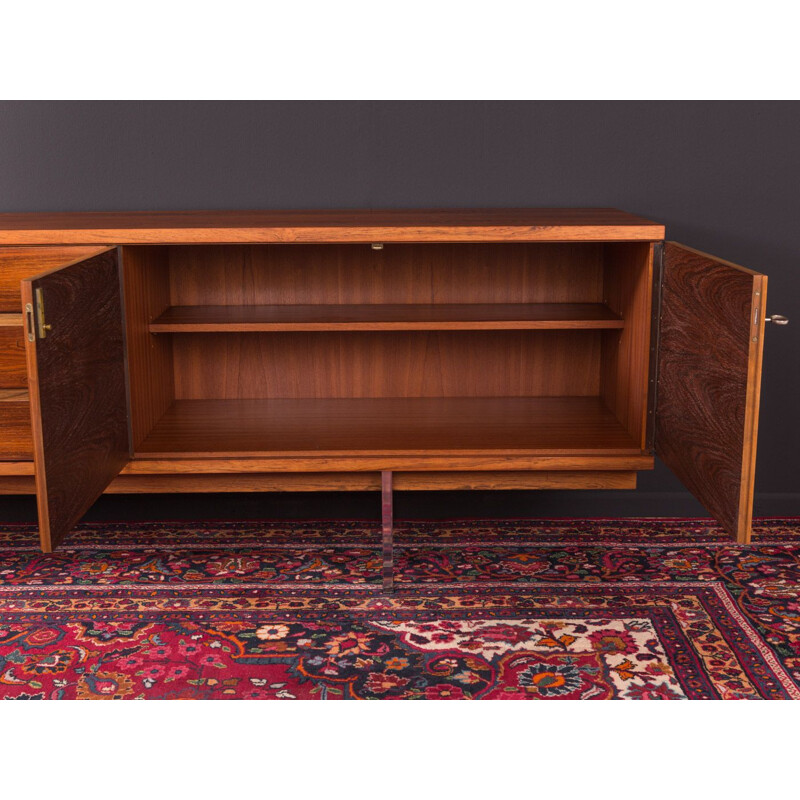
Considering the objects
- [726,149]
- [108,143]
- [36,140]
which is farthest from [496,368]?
[36,140]

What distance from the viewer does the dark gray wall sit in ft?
11.2

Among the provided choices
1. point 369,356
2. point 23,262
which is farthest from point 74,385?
point 369,356

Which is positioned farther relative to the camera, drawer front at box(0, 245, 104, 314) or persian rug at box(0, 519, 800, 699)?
drawer front at box(0, 245, 104, 314)

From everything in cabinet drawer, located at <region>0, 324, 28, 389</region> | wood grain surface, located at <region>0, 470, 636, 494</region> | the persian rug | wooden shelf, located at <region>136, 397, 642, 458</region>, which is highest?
cabinet drawer, located at <region>0, 324, 28, 389</region>

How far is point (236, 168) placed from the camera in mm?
3467

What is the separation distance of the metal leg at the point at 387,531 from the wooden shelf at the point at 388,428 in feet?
0.30

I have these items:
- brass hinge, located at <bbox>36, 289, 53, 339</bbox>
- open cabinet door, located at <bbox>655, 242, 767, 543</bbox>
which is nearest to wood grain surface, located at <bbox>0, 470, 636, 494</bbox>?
open cabinet door, located at <bbox>655, 242, 767, 543</bbox>

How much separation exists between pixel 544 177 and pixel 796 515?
5.19 feet

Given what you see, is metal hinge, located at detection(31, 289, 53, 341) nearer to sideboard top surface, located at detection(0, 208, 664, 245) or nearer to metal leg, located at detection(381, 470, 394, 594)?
sideboard top surface, located at detection(0, 208, 664, 245)

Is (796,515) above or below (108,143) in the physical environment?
below

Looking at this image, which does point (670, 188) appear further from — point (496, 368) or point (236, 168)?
point (236, 168)

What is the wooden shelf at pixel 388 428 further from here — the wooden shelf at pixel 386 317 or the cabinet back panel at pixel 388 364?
the wooden shelf at pixel 386 317

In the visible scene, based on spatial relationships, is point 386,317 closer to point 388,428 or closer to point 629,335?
point 388,428

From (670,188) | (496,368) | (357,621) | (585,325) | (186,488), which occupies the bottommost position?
(357,621)
